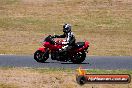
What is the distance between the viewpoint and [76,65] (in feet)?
Answer: 71.0

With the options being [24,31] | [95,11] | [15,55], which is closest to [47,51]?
[15,55]

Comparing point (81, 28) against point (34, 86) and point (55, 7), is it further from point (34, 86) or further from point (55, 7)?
Result: point (34, 86)

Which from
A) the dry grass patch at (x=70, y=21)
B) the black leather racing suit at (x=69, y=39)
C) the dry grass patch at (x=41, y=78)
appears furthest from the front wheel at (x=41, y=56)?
the dry grass patch at (x=70, y=21)

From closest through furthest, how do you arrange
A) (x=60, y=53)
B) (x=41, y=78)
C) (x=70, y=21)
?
(x=41, y=78), (x=60, y=53), (x=70, y=21)

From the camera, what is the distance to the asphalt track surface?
21125 mm

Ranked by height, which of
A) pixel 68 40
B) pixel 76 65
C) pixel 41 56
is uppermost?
pixel 68 40

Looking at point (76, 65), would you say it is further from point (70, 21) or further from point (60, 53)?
point (70, 21)

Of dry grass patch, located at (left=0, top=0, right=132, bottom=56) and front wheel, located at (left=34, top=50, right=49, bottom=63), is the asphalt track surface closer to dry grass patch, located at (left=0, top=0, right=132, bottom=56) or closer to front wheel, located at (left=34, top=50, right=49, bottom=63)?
front wheel, located at (left=34, top=50, right=49, bottom=63)

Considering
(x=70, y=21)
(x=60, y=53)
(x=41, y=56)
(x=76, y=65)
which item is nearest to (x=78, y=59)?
(x=76, y=65)

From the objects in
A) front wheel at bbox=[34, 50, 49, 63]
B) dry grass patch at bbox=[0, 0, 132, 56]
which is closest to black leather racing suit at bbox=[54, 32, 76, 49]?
front wheel at bbox=[34, 50, 49, 63]

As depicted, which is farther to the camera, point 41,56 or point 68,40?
point 41,56

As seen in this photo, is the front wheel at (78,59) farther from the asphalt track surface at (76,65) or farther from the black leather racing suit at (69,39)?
the black leather racing suit at (69,39)

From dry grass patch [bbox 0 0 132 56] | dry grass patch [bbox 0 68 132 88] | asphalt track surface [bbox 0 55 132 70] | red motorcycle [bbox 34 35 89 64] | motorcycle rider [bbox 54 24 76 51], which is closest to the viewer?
dry grass patch [bbox 0 68 132 88]

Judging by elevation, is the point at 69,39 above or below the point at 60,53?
above
